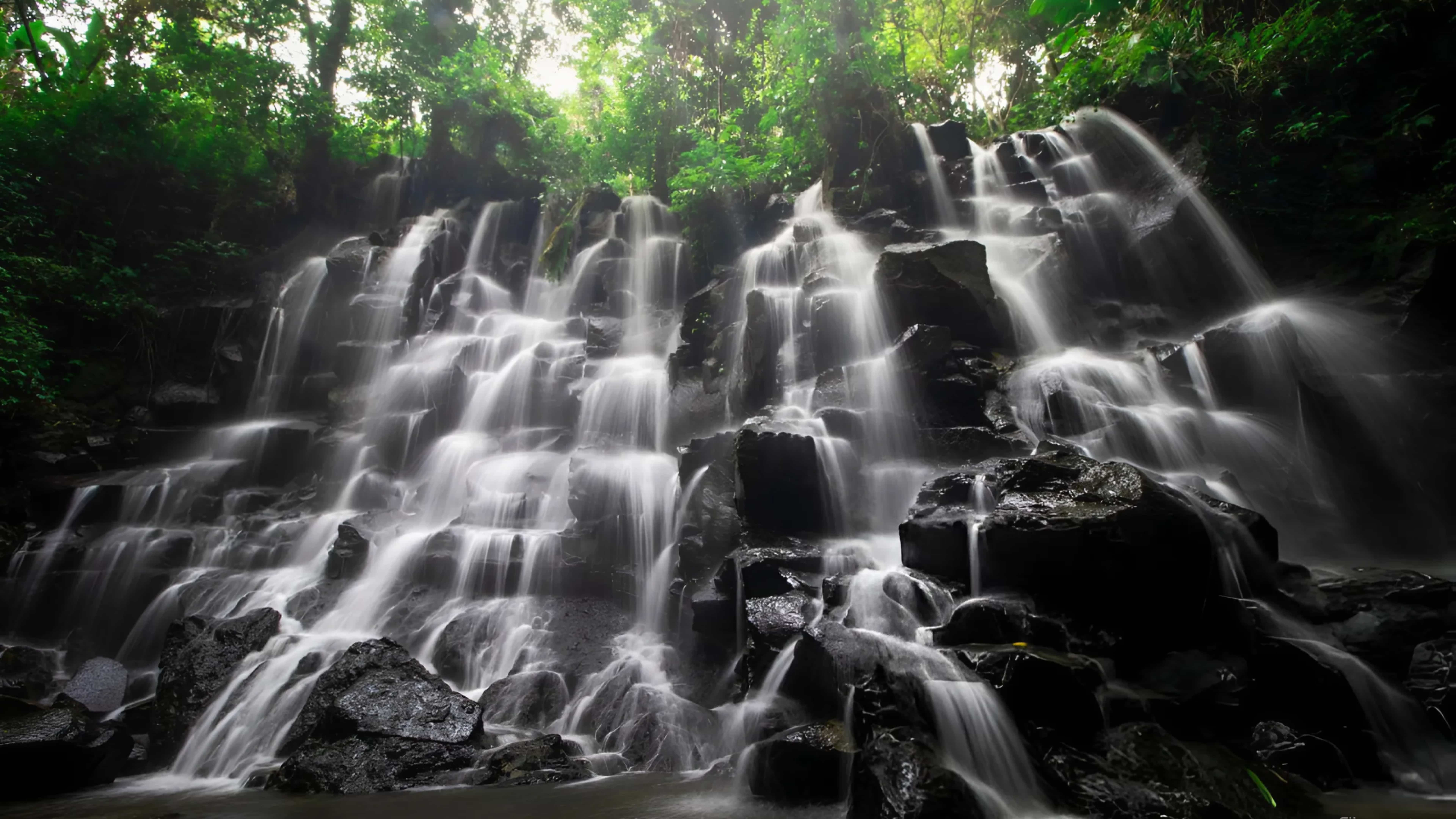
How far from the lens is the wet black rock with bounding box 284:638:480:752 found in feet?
17.9

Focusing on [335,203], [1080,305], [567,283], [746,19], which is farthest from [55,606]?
[746,19]

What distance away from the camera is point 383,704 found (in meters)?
5.71

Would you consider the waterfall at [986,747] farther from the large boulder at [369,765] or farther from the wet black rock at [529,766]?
the large boulder at [369,765]

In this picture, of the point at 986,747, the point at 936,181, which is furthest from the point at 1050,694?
the point at 936,181

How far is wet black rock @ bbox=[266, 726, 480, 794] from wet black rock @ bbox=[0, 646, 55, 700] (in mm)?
4291

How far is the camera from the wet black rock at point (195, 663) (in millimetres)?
6418

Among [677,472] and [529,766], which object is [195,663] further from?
[677,472]

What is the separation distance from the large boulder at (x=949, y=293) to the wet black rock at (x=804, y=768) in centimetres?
696

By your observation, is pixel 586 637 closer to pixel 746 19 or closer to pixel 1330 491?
pixel 1330 491

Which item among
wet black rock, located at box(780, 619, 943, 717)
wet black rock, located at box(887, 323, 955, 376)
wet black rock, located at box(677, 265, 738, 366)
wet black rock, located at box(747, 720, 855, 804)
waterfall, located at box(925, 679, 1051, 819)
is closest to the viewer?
waterfall, located at box(925, 679, 1051, 819)

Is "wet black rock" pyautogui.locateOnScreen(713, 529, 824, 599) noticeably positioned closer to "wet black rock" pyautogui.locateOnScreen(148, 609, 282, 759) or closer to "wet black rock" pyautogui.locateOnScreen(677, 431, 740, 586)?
"wet black rock" pyautogui.locateOnScreen(677, 431, 740, 586)

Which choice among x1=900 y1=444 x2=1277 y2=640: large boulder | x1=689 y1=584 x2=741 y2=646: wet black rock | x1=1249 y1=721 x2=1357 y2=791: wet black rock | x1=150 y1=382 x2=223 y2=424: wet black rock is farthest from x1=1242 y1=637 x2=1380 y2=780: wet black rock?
x1=150 y1=382 x2=223 y2=424: wet black rock

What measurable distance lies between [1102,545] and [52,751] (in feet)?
27.6

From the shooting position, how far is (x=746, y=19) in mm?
21688
